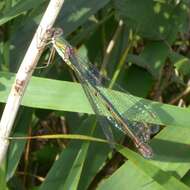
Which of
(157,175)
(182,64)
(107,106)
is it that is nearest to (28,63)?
(107,106)

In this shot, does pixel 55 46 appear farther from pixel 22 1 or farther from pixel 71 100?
pixel 22 1

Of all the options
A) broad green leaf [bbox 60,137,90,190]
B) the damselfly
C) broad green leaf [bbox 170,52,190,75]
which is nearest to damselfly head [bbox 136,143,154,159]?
the damselfly

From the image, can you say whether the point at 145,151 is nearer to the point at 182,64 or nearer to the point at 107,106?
the point at 107,106

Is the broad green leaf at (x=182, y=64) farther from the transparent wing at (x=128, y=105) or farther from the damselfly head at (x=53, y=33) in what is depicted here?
the damselfly head at (x=53, y=33)

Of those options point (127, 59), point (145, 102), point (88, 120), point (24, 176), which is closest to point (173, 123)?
point (145, 102)

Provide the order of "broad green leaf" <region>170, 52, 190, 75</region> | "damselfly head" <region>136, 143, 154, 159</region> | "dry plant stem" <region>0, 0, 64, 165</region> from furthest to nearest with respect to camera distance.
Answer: "broad green leaf" <region>170, 52, 190, 75</region>
"damselfly head" <region>136, 143, 154, 159</region>
"dry plant stem" <region>0, 0, 64, 165</region>

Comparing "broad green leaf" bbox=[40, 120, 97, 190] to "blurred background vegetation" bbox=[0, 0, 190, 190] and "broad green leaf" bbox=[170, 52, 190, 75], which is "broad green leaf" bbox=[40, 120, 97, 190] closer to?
"blurred background vegetation" bbox=[0, 0, 190, 190]
